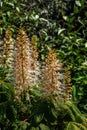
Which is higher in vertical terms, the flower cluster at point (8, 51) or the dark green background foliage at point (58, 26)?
the dark green background foliage at point (58, 26)

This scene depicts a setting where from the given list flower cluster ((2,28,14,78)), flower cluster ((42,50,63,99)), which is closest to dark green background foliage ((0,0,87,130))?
flower cluster ((2,28,14,78))

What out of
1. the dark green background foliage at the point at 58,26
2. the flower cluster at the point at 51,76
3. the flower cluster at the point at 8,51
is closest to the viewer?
the flower cluster at the point at 51,76

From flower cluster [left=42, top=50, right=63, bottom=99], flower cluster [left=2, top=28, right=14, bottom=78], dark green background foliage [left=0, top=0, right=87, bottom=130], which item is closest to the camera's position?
flower cluster [left=42, top=50, right=63, bottom=99]

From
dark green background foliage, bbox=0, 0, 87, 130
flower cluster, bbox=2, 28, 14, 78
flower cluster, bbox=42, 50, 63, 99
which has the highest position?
dark green background foliage, bbox=0, 0, 87, 130

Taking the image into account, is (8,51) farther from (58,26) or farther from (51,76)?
(58,26)

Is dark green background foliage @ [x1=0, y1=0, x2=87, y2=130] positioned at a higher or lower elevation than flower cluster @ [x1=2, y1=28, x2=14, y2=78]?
higher

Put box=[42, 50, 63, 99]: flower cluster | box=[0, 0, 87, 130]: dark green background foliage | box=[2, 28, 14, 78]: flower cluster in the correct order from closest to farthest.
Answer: box=[42, 50, 63, 99]: flower cluster, box=[2, 28, 14, 78]: flower cluster, box=[0, 0, 87, 130]: dark green background foliage

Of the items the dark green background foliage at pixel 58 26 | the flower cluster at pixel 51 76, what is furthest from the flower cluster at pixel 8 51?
the dark green background foliage at pixel 58 26

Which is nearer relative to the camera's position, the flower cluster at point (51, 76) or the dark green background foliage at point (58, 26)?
the flower cluster at point (51, 76)

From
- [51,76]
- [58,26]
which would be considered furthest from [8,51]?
[58,26]

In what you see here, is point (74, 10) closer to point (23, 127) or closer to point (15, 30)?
point (15, 30)

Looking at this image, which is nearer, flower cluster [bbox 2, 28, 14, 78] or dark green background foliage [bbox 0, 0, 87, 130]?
flower cluster [bbox 2, 28, 14, 78]

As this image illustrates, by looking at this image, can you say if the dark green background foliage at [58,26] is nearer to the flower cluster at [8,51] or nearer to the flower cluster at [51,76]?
the flower cluster at [8,51]

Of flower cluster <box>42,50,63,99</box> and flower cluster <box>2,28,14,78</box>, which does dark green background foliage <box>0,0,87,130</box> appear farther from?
flower cluster <box>42,50,63,99</box>
